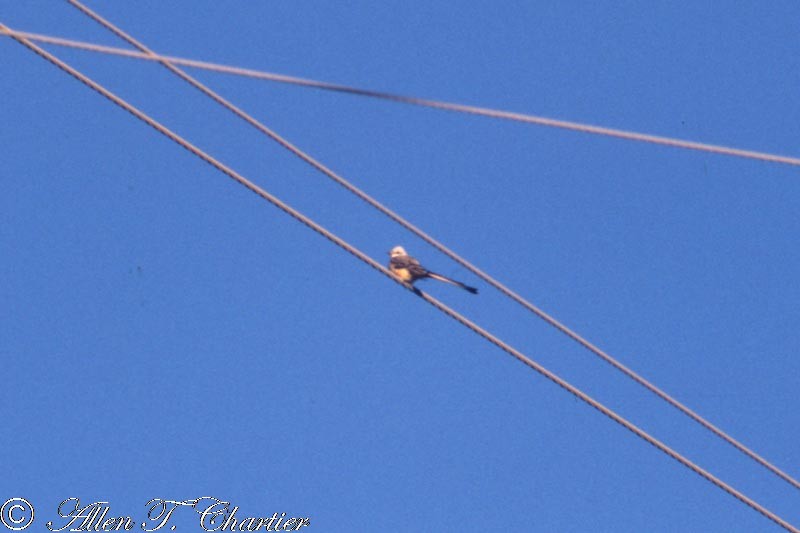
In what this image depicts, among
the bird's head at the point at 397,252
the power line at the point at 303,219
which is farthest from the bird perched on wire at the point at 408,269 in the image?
the power line at the point at 303,219

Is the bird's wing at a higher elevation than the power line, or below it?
higher

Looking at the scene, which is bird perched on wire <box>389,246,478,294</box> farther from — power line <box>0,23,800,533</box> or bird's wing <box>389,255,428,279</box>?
power line <box>0,23,800,533</box>

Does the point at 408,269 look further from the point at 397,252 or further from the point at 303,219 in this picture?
the point at 303,219

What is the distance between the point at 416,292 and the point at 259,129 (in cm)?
247

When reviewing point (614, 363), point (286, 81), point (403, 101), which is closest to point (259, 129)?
point (286, 81)

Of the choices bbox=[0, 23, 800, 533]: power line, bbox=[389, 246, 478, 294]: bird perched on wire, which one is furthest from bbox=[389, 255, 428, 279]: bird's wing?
bbox=[0, 23, 800, 533]: power line

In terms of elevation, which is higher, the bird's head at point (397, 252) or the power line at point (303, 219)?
the bird's head at point (397, 252)

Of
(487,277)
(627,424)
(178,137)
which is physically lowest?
(627,424)

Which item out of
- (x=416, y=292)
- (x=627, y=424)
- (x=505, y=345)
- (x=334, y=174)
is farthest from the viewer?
(x=416, y=292)

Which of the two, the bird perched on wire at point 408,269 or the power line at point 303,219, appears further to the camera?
the bird perched on wire at point 408,269

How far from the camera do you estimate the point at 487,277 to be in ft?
32.7

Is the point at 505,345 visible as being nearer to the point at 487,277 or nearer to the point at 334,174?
the point at 487,277

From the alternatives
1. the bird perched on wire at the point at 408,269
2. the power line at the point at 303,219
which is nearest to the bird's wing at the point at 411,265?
the bird perched on wire at the point at 408,269

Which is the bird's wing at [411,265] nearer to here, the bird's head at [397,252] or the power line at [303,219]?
the bird's head at [397,252]
